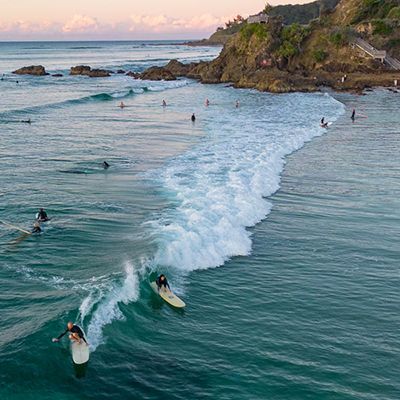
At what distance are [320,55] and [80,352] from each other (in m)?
102

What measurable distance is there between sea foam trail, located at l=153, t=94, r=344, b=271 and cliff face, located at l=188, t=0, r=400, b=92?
4539 cm

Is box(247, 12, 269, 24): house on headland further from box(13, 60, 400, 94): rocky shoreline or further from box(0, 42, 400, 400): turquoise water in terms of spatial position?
box(0, 42, 400, 400): turquoise water

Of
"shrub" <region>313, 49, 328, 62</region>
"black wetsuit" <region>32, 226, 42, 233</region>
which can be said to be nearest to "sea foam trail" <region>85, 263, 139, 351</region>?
"black wetsuit" <region>32, 226, 42, 233</region>

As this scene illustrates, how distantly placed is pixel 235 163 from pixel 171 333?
77.4 feet

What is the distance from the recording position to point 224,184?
33.0 metres

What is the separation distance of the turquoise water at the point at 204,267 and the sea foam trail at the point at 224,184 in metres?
0.14

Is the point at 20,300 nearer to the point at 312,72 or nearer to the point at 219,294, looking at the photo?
the point at 219,294

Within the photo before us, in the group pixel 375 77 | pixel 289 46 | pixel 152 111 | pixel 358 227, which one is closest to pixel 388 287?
pixel 358 227

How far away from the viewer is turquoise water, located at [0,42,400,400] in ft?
47.8

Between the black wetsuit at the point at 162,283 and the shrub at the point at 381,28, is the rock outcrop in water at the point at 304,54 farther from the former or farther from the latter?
the black wetsuit at the point at 162,283

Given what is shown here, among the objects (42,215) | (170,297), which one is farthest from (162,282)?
(42,215)

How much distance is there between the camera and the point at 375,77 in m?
96.2

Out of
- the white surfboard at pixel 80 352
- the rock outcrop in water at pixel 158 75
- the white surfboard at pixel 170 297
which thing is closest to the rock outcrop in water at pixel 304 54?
the rock outcrop in water at pixel 158 75

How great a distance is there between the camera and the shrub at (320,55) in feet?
347
